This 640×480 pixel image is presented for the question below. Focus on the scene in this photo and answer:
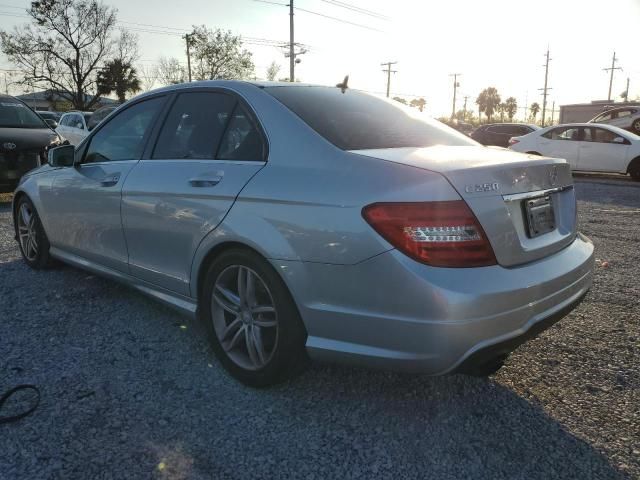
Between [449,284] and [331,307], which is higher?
[449,284]

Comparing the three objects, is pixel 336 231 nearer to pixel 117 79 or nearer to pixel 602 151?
pixel 602 151

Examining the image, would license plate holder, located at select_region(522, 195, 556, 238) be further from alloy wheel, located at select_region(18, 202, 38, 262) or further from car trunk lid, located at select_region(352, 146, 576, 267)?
alloy wheel, located at select_region(18, 202, 38, 262)

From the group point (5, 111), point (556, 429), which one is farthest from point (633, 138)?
point (5, 111)

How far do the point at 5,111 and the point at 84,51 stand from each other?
34.9 metres

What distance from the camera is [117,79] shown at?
42.5m

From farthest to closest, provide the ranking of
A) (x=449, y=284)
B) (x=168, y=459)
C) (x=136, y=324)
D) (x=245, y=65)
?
(x=245, y=65)
(x=136, y=324)
(x=168, y=459)
(x=449, y=284)

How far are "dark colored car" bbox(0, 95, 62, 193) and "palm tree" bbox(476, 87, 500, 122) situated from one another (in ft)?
328

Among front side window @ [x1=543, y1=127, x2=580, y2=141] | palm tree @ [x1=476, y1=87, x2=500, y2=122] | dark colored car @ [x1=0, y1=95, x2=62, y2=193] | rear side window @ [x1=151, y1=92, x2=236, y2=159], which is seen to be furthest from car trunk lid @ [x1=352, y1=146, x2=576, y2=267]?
palm tree @ [x1=476, y1=87, x2=500, y2=122]

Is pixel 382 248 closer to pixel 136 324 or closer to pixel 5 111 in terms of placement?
pixel 136 324

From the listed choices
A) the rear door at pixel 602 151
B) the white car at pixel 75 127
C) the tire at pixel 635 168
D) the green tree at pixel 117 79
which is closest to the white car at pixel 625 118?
the rear door at pixel 602 151

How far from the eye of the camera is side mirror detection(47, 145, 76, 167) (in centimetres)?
402

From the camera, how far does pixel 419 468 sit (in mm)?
2086

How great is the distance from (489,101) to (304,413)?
10625cm

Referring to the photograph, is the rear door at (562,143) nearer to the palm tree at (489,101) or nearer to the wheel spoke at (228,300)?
the wheel spoke at (228,300)
